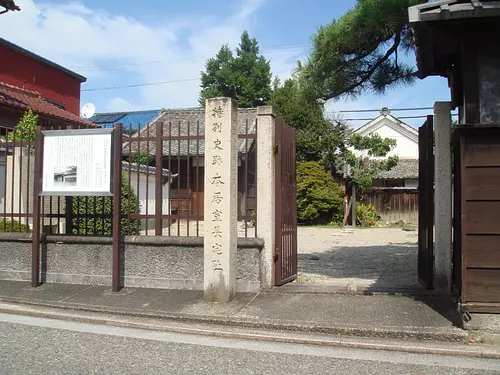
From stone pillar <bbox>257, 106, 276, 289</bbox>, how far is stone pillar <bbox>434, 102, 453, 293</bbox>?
89.9 inches

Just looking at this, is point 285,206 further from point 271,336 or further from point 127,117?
point 127,117

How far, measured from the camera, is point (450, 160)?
670 centimetres

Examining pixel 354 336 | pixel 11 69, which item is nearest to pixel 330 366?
pixel 354 336

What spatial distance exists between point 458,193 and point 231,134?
120 inches

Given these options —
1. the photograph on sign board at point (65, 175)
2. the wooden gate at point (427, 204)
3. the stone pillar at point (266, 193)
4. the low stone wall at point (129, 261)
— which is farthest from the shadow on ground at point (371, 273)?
the photograph on sign board at point (65, 175)

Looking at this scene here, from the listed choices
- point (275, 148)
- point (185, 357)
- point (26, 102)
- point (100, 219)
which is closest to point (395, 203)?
point (26, 102)

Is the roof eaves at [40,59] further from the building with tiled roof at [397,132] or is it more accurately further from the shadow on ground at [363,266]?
the building with tiled roof at [397,132]

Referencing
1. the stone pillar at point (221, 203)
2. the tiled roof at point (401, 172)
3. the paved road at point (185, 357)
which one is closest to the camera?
the paved road at point (185, 357)

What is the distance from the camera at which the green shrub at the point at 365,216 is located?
81.7 feet

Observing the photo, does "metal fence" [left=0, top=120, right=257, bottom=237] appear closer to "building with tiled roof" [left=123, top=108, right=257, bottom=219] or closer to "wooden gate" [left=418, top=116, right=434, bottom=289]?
"building with tiled roof" [left=123, top=108, right=257, bottom=219]

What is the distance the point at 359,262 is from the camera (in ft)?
36.0

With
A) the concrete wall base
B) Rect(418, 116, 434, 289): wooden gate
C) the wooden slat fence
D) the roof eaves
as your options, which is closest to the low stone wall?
Rect(418, 116, 434, 289): wooden gate

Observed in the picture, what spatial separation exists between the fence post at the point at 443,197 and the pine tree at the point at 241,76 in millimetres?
35098

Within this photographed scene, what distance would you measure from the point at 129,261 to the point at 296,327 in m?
3.13
